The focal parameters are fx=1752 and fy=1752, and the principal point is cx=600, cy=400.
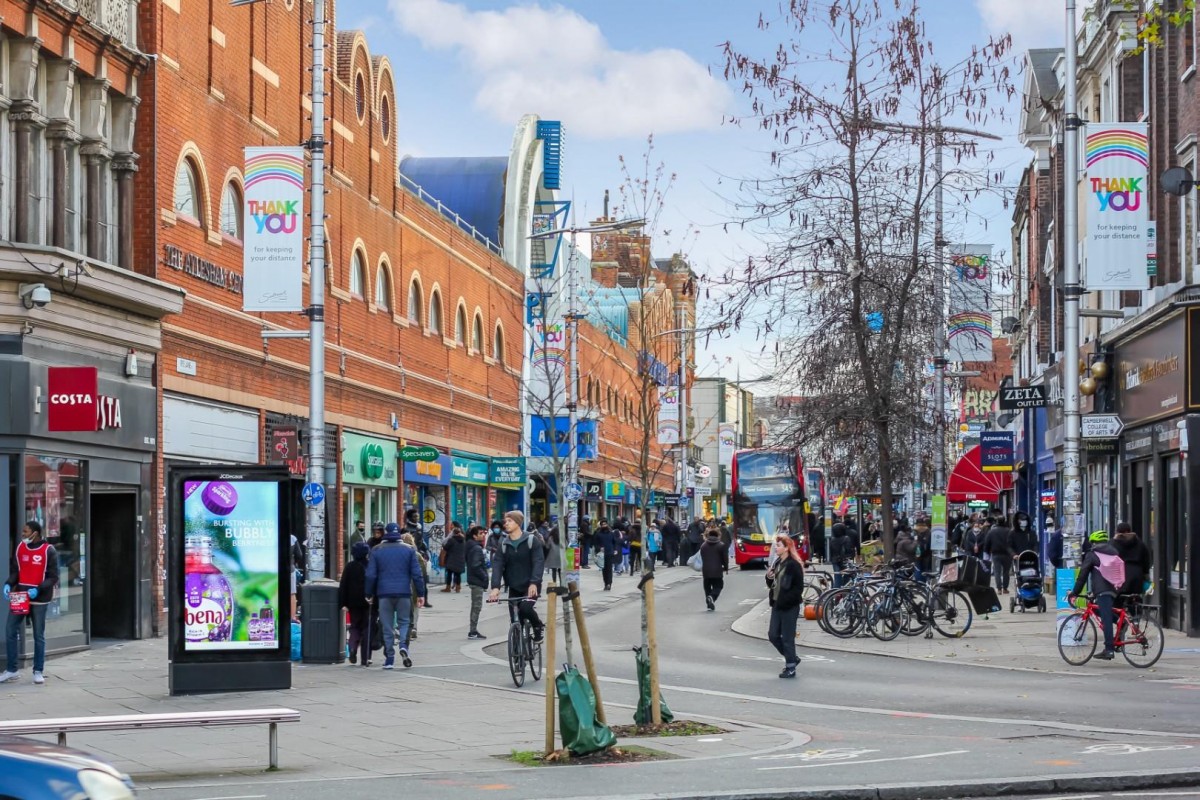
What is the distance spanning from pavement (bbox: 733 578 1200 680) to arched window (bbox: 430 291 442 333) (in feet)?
61.4

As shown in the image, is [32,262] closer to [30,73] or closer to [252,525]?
[30,73]

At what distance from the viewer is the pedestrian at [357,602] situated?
22.7 m

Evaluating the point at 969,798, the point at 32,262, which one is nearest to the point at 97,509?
the point at 32,262

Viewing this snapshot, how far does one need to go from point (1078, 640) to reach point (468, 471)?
32.5m

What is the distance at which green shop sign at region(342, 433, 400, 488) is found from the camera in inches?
1575

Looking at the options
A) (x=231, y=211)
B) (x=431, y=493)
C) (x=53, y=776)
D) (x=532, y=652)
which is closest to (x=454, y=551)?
(x=231, y=211)

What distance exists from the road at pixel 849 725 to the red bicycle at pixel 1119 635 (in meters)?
0.41

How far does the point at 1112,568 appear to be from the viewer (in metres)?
21.4

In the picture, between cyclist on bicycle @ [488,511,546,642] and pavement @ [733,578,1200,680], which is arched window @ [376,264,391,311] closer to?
pavement @ [733,578,1200,680]

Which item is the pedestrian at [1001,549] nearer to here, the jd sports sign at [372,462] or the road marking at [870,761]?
the jd sports sign at [372,462]

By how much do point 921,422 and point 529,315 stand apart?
1212 inches

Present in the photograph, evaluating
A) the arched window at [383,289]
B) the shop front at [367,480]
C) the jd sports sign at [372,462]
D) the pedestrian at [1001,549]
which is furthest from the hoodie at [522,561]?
the arched window at [383,289]

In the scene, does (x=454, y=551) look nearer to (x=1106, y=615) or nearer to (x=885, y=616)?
(x=885, y=616)

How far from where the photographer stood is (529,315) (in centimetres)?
6031
